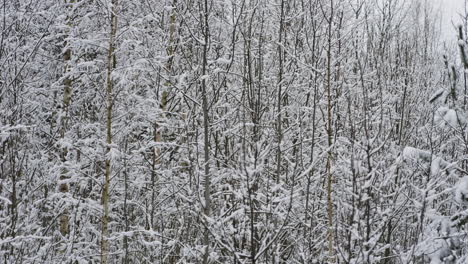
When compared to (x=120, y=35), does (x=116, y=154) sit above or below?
below

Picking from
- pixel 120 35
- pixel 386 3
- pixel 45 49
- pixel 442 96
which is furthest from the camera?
pixel 45 49

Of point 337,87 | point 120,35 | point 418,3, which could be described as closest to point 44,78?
point 120,35

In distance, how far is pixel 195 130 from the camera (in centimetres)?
638

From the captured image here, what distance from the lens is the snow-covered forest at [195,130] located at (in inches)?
184

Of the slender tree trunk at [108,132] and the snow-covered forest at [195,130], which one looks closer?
the snow-covered forest at [195,130]

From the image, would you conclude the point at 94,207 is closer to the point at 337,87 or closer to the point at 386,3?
the point at 337,87

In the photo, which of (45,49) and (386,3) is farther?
(45,49)

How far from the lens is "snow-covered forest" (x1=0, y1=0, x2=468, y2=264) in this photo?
466 centimetres

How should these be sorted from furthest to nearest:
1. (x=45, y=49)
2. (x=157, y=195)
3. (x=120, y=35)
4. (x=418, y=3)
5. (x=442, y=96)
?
(x=418, y=3) < (x=45, y=49) < (x=157, y=195) < (x=120, y=35) < (x=442, y=96)

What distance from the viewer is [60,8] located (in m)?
8.33

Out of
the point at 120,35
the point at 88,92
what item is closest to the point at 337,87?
the point at 120,35

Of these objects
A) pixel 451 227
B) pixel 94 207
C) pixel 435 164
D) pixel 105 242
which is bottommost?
pixel 105 242

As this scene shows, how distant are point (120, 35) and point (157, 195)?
3.11 m

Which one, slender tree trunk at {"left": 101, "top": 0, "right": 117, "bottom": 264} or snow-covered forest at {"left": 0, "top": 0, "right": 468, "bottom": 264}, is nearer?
snow-covered forest at {"left": 0, "top": 0, "right": 468, "bottom": 264}
